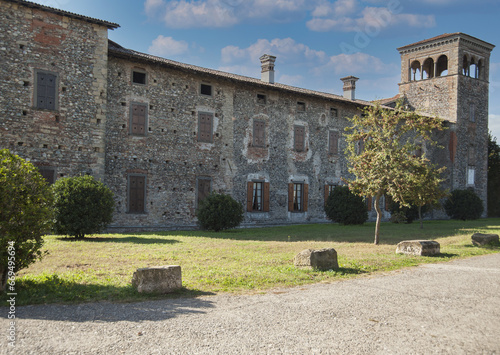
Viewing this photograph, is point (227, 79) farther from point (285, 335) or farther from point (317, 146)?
point (285, 335)

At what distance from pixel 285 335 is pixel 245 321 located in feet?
1.90

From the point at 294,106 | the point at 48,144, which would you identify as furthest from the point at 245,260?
the point at 294,106

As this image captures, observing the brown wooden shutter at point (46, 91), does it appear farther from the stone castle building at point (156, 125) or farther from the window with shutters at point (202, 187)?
the window with shutters at point (202, 187)

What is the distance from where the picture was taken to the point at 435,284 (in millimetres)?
6902

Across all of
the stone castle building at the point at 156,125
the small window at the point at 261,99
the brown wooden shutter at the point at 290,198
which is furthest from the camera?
the brown wooden shutter at the point at 290,198

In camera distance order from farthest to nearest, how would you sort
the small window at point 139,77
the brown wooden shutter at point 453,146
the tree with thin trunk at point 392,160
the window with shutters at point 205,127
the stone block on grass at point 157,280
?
the brown wooden shutter at point 453,146
the window with shutters at point 205,127
the small window at point 139,77
the tree with thin trunk at point 392,160
the stone block on grass at point 157,280

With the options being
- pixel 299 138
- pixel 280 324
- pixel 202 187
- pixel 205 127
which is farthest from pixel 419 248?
pixel 299 138

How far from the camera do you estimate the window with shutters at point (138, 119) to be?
17.5 m

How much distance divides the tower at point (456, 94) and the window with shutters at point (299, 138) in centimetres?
1295

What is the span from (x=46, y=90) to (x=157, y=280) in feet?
38.7

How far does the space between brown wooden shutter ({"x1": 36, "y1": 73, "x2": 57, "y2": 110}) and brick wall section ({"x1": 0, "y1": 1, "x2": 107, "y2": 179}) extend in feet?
0.54

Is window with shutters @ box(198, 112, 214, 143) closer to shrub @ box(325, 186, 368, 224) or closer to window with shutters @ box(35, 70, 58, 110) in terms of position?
window with shutters @ box(35, 70, 58, 110)

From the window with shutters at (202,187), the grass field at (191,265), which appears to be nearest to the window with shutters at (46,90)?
the grass field at (191,265)

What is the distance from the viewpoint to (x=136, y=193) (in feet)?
57.2
